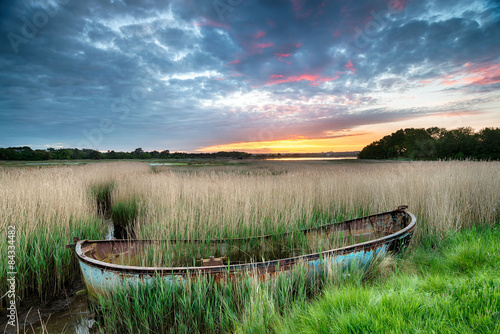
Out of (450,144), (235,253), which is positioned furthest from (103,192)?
(450,144)

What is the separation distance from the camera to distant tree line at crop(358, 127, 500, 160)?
1099 inches

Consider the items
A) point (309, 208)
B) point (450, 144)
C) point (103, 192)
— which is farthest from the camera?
point (450, 144)

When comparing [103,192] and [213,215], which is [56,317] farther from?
[103,192]

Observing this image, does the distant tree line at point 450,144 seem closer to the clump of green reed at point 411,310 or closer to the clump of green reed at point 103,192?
the clump of green reed at point 411,310

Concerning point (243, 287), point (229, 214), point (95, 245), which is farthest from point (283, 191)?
point (95, 245)

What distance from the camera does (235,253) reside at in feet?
16.5

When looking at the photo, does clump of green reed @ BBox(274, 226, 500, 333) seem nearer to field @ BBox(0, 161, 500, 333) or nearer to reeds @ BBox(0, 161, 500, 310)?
field @ BBox(0, 161, 500, 333)

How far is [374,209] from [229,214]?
4692 millimetres

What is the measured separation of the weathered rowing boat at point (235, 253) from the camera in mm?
3031

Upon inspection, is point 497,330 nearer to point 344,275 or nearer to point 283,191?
point 344,275

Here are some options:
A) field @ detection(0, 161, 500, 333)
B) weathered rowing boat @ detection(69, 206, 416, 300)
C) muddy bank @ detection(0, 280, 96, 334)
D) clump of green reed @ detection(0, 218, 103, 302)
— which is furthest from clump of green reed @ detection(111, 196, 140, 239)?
weathered rowing boat @ detection(69, 206, 416, 300)

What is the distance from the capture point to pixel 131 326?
2.89m

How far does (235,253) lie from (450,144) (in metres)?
40.2

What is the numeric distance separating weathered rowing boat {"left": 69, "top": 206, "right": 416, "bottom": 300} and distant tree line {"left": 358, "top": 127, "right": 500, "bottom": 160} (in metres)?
18.8
